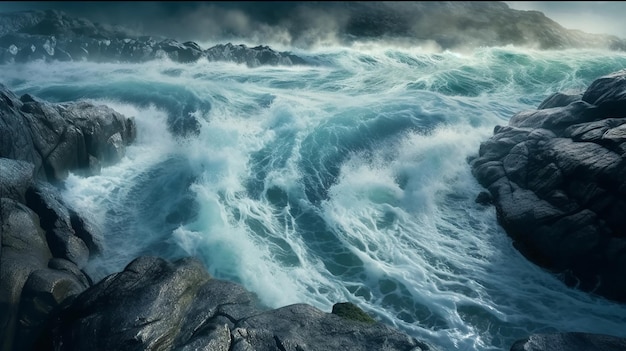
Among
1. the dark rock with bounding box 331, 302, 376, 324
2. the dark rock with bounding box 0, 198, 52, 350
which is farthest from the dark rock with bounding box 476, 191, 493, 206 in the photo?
the dark rock with bounding box 0, 198, 52, 350

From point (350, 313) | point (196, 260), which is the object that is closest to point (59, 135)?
point (196, 260)

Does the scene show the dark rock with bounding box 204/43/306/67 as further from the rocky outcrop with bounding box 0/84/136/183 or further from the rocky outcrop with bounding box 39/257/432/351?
the rocky outcrop with bounding box 39/257/432/351

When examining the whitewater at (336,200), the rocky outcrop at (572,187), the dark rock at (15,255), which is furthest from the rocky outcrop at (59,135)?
the rocky outcrop at (572,187)

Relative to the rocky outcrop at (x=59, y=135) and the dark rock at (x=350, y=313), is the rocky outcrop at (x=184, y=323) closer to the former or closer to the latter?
the dark rock at (x=350, y=313)

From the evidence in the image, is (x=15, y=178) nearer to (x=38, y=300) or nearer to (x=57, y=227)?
(x=57, y=227)

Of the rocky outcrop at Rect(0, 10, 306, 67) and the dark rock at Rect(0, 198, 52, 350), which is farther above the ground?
the rocky outcrop at Rect(0, 10, 306, 67)
